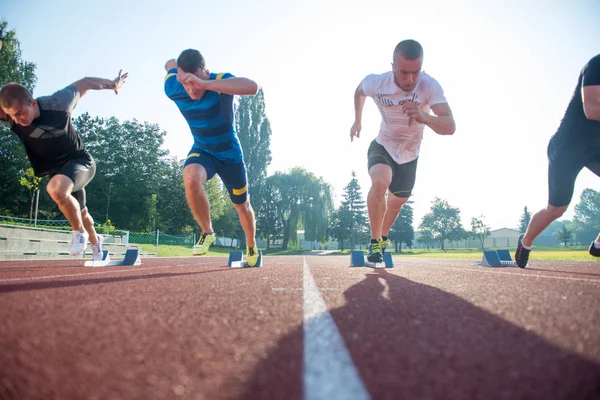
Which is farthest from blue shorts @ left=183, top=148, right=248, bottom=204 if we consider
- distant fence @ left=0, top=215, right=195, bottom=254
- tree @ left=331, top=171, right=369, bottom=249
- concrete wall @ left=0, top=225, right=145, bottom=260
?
tree @ left=331, top=171, right=369, bottom=249

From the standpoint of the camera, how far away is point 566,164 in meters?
3.97

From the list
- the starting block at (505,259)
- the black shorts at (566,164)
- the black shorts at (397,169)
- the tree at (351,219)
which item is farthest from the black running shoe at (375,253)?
the tree at (351,219)

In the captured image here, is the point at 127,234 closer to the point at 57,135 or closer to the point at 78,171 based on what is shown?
the point at 78,171

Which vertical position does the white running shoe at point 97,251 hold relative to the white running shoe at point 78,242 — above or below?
below

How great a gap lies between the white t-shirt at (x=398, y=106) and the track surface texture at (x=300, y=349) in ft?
10.4

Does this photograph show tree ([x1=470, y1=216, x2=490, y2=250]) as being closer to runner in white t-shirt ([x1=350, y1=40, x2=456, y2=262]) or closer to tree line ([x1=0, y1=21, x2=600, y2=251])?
tree line ([x1=0, y1=21, x2=600, y2=251])

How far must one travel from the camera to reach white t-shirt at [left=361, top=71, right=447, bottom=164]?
14.4 ft

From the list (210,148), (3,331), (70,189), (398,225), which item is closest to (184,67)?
(210,148)

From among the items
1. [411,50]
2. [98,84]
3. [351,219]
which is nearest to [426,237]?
[351,219]

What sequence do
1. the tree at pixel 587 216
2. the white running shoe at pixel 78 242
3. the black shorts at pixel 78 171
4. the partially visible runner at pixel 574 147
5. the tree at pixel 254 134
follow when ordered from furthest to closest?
1. the tree at pixel 587 216
2. the tree at pixel 254 134
3. the black shorts at pixel 78 171
4. the white running shoe at pixel 78 242
5. the partially visible runner at pixel 574 147

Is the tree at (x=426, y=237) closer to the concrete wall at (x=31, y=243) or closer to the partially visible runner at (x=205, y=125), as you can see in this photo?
the concrete wall at (x=31, y=243)

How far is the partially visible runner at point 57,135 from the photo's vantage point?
385 cm

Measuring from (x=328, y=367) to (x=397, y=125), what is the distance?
438cm

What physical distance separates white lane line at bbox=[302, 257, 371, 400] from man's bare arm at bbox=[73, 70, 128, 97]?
4682 mm
